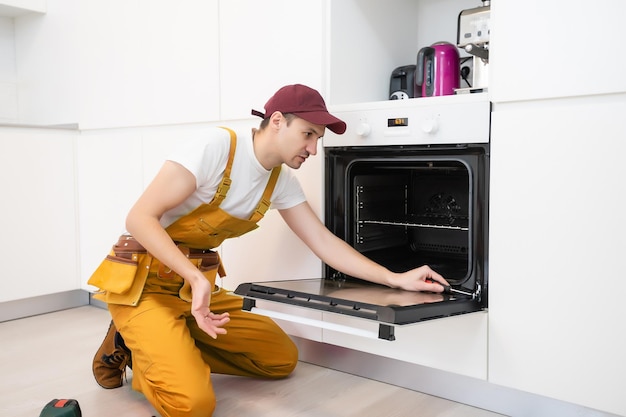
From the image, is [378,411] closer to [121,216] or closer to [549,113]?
[549,113]

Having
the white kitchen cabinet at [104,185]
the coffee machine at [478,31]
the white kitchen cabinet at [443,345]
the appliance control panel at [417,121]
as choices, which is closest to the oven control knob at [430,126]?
the appliance control panel at [417,121]

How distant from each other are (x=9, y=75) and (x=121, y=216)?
1.32m

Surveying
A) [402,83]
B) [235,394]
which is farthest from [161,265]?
[402,83]

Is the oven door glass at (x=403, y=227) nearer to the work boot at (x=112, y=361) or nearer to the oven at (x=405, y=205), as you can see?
the oven at (x=405, y=205)

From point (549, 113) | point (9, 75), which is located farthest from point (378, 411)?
point (9, 75)

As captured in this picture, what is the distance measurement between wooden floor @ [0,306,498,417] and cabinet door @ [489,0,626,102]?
0.97 metres

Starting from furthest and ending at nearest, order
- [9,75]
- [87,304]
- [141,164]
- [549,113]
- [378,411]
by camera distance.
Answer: [9,75]
[87,304]
[141,164]
[378,411]
[549,113]

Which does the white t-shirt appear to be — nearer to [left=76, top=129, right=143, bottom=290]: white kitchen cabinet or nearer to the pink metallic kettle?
the pink metallic kettle

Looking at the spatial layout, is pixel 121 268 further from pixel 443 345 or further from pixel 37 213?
pixel 37 213

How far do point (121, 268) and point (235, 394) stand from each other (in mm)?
553

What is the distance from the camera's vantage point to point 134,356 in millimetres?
1914

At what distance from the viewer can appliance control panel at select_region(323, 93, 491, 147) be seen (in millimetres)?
1798

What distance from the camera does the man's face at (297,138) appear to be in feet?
6.00

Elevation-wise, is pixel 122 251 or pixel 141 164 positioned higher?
pixel 141 164
